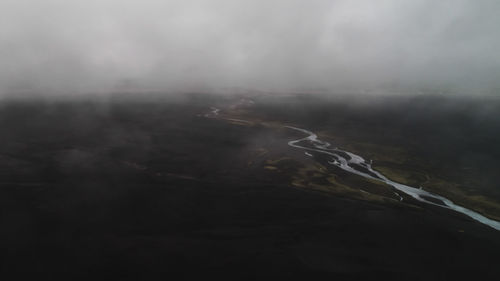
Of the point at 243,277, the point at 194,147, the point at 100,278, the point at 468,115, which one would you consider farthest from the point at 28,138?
the point at 468,115

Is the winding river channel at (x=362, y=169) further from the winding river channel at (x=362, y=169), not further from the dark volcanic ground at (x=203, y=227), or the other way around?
the dark volcanic ground at (x=203, y=227)

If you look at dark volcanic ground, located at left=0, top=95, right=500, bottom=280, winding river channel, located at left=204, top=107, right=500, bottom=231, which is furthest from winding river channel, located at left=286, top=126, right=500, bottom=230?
dark volcanic ground, located at left=0, top=95, right=500, bottom=280

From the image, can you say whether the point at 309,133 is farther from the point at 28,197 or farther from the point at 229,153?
the point at 28,197

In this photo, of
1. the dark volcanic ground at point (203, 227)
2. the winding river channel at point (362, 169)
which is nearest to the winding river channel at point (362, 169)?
the winding river channel at point (362, 169)

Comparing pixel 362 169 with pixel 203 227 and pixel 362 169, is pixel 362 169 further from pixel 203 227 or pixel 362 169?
pixel 203 227

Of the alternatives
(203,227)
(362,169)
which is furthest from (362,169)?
(203,227)

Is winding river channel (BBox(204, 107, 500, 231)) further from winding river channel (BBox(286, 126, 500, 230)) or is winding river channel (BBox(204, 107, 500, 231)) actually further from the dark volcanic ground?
the dark volcanic ground
